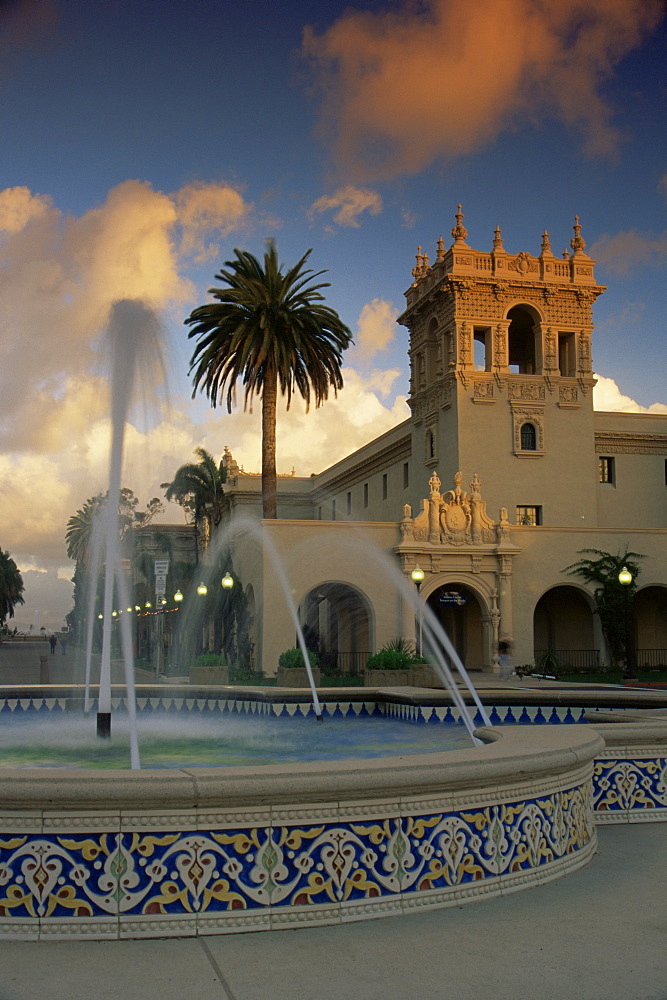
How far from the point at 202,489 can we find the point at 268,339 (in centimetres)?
2318

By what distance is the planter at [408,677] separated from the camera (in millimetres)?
25062

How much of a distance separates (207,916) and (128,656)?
6.19 metres

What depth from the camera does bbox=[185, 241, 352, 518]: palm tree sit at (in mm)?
37969

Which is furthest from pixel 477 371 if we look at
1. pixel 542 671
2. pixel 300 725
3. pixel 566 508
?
pixel 300 725

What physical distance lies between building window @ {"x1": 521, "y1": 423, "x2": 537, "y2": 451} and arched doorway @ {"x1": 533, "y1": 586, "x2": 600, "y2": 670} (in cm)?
686

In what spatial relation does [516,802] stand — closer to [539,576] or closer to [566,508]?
[539,576]

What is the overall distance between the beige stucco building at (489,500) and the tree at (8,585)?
77.2 meters

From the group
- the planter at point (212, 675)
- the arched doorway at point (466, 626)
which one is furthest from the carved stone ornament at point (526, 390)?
the planter at point (212, 675)

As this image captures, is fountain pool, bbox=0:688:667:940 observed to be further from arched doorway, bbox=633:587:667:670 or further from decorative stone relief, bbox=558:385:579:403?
decorative stone relief, bbox=558:385:579:403

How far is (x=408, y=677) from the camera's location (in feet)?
82.2

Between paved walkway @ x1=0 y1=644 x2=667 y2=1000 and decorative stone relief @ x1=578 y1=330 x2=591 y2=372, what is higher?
decorative stone relief @ x1=578 y1=330 x2=591 y2=372

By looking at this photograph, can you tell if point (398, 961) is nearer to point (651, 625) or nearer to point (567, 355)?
point (651, 625)

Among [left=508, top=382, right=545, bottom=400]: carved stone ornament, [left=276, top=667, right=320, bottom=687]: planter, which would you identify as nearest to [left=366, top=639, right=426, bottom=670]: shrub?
[left=276, top=667, right=320, bottom=687]: planter

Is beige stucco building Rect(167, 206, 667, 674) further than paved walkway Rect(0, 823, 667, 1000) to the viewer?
Yes
